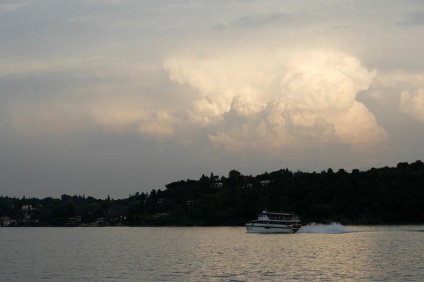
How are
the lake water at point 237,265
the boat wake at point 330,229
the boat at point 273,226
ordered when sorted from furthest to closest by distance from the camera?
the boat wake at point 330,229, the boat at point 273,226, the lake water at point 237,265

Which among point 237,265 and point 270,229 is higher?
point 270,229

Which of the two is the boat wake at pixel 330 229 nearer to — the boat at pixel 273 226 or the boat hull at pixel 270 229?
the boat at pixel 273 226

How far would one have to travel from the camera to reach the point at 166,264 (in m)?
89.6

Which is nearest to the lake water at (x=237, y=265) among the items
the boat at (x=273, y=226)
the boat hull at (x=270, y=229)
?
the boat hull at (x=270, y=229)

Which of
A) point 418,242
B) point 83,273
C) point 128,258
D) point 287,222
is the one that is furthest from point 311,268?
point 287,222

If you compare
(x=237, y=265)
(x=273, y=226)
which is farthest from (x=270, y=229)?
(x=237, y=265)

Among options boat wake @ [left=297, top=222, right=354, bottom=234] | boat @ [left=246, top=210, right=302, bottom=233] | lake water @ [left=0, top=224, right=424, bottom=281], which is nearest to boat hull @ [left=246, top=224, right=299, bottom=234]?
boat @ [left=246, top=210, right=302, bottom=233]

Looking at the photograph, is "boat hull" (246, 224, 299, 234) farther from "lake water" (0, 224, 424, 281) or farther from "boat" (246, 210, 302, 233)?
"lake water" (0, 224, 424, 281)

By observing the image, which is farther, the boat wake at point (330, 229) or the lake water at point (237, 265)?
the boat wake at point (330, 229)

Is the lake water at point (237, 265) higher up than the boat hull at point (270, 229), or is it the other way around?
the boat hull at point (270, 229)

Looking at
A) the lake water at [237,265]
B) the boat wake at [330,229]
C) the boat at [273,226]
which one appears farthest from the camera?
the boat wake at [330,229]

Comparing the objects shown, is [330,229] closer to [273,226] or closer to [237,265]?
[273,226]

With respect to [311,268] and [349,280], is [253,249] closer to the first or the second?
[311,268]

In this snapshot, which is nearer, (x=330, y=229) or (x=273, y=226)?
(x=273, y=226)
